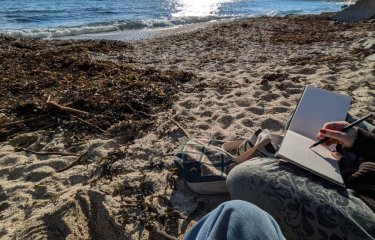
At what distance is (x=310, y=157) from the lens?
2172 mm

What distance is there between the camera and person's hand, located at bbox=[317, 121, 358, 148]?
2.11m

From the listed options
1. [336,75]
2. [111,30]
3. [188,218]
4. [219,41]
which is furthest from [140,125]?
[111,30]

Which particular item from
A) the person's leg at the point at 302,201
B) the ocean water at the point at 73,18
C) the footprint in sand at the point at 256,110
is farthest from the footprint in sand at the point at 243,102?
the ocean water at the point at 73,18

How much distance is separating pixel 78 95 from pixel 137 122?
1239 millimetres

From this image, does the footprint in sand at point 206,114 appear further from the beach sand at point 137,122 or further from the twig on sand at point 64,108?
the twig on sand at point 64,108

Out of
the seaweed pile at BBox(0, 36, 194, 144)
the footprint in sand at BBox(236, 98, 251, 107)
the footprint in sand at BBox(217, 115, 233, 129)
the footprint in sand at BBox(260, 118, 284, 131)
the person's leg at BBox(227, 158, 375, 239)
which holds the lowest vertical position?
the seaweed pile at BBox(0, 36, 194, 144)

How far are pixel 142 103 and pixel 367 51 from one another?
4947mm

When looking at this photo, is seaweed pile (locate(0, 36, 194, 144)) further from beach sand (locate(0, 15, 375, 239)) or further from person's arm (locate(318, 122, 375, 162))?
person's arm (locate(318, 122, 375, 162))

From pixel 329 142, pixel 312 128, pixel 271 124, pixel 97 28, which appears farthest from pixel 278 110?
pixel 97 28

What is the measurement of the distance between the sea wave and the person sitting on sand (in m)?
13.2

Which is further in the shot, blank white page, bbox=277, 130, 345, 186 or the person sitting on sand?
blank white page, bbox=277, 130, 345, 186

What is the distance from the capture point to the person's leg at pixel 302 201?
1.74 meters

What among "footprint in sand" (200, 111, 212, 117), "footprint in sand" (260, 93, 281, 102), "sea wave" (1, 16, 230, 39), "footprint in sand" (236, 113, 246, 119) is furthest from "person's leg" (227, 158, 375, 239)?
"sea wave" (1, 16, 230, 39)

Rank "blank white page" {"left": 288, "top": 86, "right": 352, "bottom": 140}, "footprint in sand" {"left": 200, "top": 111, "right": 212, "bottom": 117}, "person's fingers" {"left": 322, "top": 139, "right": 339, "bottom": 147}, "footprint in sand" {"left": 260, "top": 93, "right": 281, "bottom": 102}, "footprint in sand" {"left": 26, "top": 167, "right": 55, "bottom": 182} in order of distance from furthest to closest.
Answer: "footprint in sand" {"left": 260, "top": 93, "right": 281, "bottom": 102}
"footprint in sand" {"left": 200, "top": 111, "right": 212, "bottom": 117}
"footprint in sand" {"left": 26, "top": 167, "right": 55, "bottom": 182}
"blank white page" {"left": 288, "top": 86, "right": 352, "bottom": 140}
"person's fingers" {"left": 322, "top": 139, "right": 339, "bottom": 147}
